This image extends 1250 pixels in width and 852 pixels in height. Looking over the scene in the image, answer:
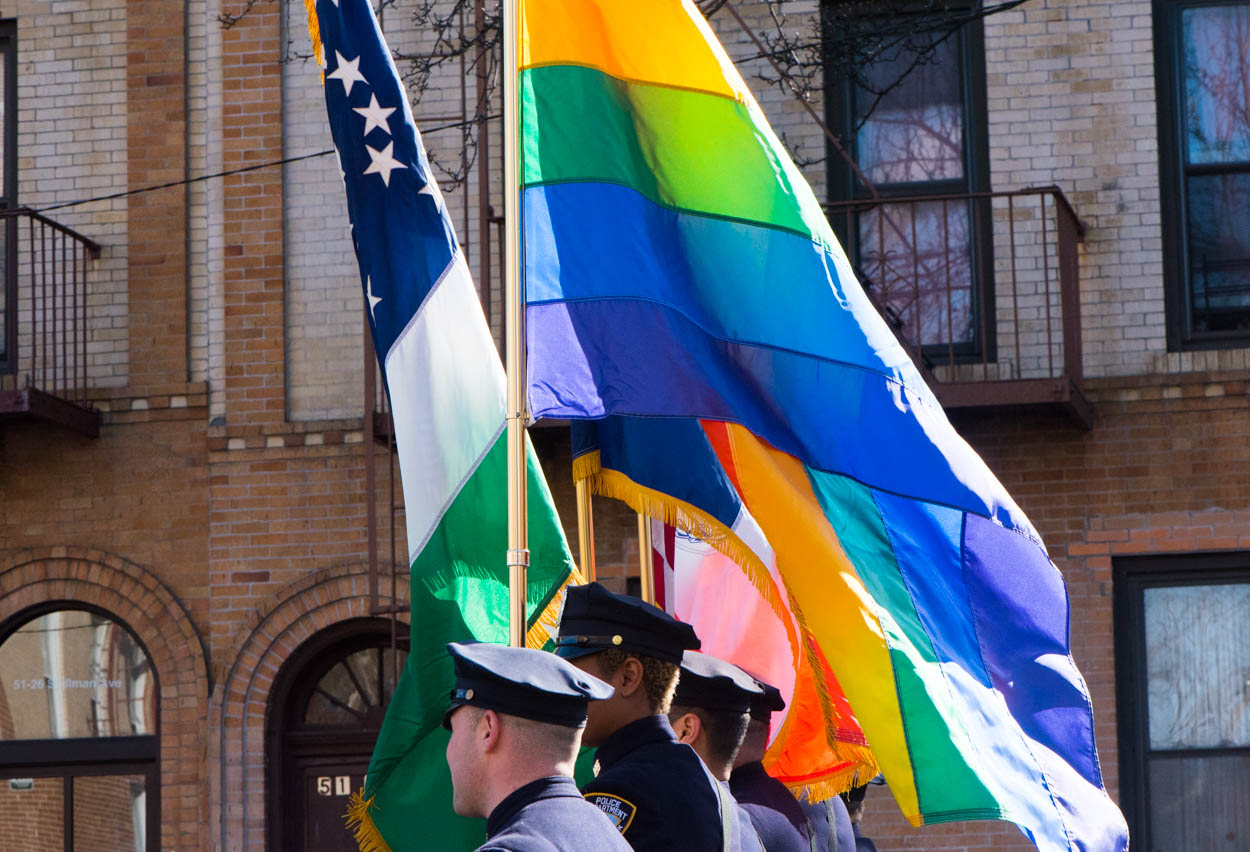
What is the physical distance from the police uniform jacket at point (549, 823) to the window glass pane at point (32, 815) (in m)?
8.83

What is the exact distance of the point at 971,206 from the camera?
11.4 metres

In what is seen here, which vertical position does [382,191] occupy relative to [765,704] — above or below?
above

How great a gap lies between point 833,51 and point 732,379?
6.55 meters

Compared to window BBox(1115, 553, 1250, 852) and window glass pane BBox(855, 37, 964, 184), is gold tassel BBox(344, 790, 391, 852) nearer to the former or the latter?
window BBox(1115, 553, 1250, 852)

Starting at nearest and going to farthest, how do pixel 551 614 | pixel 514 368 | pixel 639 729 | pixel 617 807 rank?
pixel 617 807
pixel 639 729
pixel 514 368
pixel 551 614

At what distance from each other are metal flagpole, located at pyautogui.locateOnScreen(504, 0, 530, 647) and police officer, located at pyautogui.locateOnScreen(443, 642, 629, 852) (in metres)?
1.12

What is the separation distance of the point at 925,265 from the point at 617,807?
7783 mm

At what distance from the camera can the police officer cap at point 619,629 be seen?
4465 millimetres

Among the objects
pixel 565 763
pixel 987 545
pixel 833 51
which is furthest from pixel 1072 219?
pixel 565 763

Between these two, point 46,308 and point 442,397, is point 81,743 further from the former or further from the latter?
point 442,397

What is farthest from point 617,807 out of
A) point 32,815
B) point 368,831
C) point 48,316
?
point 48,316

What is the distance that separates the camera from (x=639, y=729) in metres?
4.27

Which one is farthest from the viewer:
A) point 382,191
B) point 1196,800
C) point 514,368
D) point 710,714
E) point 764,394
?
point 1196,800

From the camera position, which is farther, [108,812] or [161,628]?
[108,812]
